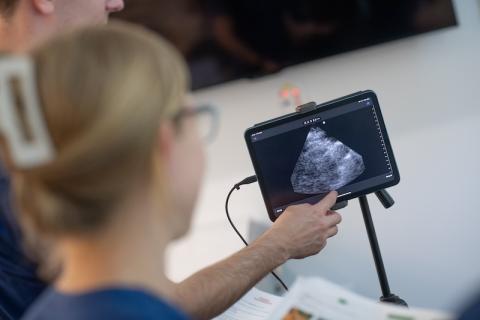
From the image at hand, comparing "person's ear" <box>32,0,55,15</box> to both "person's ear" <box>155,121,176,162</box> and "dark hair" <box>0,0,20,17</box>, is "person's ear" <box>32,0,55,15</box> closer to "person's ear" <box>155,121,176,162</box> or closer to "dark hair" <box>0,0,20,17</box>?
"dark hair" <box>0,0,20,17</box>

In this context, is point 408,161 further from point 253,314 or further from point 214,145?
point 253,314

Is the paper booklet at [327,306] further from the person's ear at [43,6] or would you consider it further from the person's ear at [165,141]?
the person's ear at [43,6]

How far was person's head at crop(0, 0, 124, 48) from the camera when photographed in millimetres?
1172

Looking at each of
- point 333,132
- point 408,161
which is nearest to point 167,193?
point 333,132

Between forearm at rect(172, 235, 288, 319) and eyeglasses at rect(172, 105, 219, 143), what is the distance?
0.37 meters

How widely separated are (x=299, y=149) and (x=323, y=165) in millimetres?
53

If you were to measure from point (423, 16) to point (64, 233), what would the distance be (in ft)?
5.10

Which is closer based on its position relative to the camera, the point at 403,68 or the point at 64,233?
the point at 64,233

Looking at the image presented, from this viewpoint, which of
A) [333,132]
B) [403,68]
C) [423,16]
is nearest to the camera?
[333,132]

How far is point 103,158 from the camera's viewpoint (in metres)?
0.64

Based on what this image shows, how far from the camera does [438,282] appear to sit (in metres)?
2.17

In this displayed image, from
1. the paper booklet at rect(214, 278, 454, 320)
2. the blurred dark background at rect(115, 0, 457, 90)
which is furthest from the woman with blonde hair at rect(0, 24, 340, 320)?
the blurred dark background at rect(115, 0, 457, 90)

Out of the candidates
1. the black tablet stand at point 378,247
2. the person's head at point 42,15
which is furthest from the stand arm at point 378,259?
the person's head at point 42,15

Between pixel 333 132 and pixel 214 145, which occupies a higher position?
pixel 333 132
